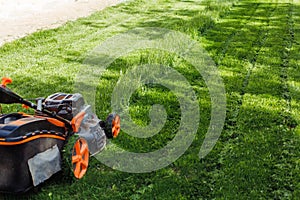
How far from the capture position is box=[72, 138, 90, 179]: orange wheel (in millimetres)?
3083

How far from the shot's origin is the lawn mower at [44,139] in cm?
275

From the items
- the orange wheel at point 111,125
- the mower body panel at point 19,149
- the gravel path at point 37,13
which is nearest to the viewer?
the mower body panel at point 19,149

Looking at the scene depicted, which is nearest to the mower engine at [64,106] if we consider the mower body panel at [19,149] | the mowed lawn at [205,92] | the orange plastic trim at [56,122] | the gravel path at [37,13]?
the orange plastic trim at [56,122]

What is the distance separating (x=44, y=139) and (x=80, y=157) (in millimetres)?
322

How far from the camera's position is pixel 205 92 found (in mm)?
5156

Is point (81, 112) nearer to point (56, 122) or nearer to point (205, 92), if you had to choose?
point (56, 122)

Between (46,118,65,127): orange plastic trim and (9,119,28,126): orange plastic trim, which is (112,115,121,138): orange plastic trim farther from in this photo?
(9,119,28,126): orange plastic trim

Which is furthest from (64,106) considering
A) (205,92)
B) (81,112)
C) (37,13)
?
(37,13)

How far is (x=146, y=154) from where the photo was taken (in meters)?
3.69

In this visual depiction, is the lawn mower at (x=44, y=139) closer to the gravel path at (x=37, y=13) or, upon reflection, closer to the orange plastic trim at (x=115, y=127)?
the orange plastic trim at (x=115, y=127)

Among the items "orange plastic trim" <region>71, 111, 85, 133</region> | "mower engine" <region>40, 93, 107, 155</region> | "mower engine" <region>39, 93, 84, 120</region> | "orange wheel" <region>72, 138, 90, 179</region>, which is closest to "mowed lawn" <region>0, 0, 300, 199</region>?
"orange wheel" <region>72, 138, 90, 179</region>

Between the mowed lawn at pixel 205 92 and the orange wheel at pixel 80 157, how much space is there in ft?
0.29

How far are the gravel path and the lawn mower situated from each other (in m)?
4.68

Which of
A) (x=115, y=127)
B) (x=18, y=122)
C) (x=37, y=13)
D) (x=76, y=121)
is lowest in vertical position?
(x=37, y=13)
